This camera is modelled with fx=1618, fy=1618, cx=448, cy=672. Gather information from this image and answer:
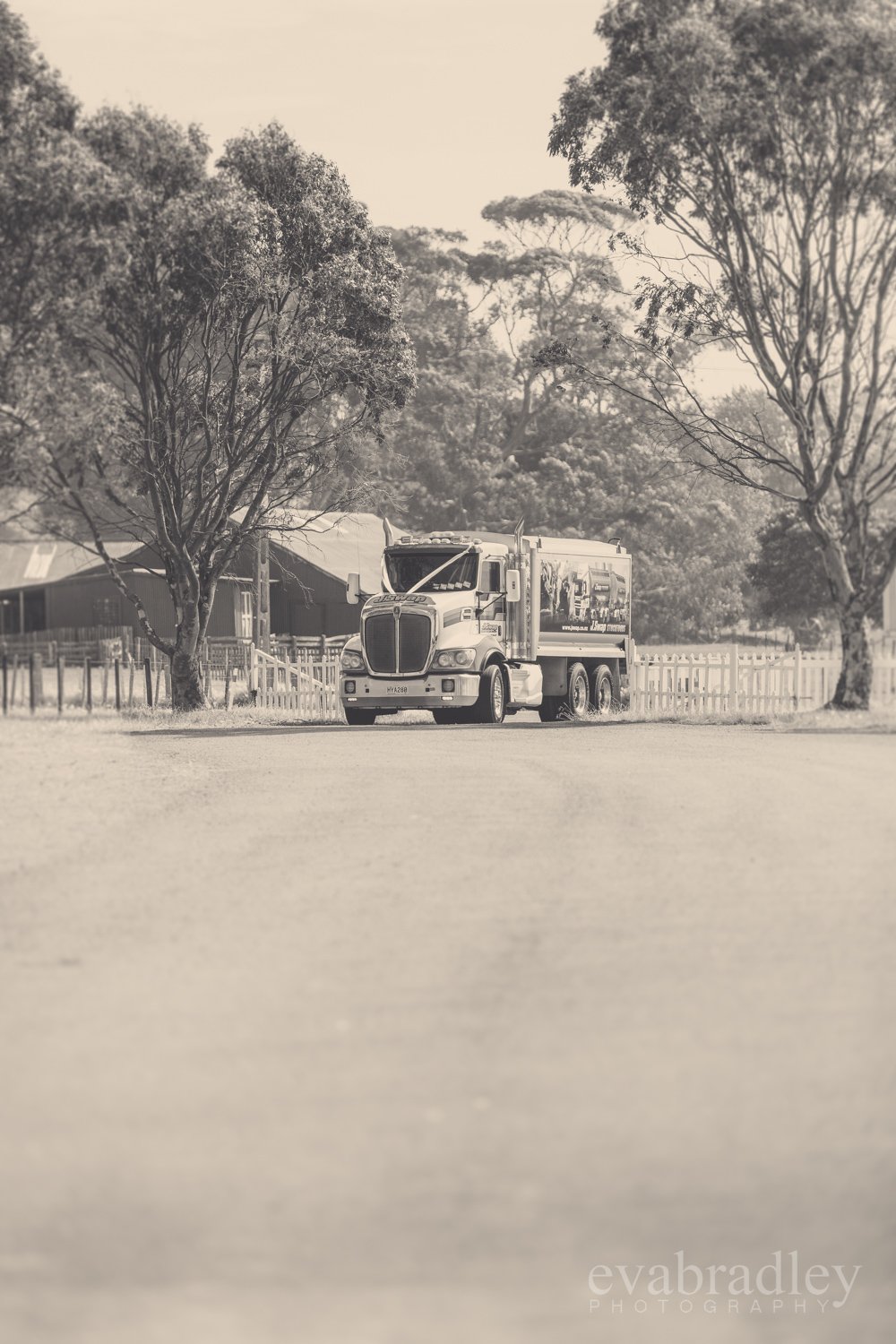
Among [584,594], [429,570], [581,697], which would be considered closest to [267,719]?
[429,570]

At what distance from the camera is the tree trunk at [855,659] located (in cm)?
2666

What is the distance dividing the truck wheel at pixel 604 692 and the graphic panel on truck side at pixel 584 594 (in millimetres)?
802

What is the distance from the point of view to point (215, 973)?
290 inches

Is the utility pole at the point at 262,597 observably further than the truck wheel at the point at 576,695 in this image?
Yes

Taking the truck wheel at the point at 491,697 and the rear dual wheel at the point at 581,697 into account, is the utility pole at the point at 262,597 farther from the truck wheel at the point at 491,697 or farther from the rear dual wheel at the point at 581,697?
the truck wheel at the point at 491,697

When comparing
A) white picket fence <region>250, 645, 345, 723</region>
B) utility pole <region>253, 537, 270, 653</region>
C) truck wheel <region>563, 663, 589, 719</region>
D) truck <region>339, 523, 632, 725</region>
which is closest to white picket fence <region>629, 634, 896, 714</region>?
truck wheel <region>563, 663, 589, 719</region>

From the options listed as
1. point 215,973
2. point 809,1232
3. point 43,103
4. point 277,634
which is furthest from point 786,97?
point 277,634

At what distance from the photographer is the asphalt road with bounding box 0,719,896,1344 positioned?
4.09 m

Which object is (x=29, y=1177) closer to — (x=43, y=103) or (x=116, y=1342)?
(x=116, y=1342)

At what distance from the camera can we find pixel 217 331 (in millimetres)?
29391

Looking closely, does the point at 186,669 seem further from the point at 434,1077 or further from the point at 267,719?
the point at 434,1077

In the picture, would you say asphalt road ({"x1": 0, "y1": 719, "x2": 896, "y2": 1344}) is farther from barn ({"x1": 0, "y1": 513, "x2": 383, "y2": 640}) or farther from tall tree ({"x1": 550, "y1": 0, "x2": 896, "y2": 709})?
barn ({"x1": 0, "y1": 513, "x2": 383, "y2": 640})

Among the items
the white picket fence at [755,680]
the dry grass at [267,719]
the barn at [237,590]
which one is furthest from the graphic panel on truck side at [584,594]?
the barn at [237,590]

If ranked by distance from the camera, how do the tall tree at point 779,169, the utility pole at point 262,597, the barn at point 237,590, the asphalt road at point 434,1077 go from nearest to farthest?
the asphalt road at point 434,1077
the tall tree at point 779,169
the utility pole at point 262,597
the barn at point 237,590
